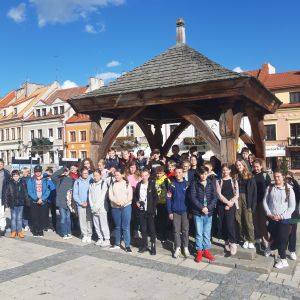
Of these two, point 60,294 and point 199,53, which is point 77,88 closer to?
point 199,53

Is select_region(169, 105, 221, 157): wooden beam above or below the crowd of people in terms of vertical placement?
above

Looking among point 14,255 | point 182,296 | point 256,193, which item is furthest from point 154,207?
point 14,255

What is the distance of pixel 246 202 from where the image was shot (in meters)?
6.38

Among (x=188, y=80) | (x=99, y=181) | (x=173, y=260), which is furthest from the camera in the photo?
(x=99, y=181)

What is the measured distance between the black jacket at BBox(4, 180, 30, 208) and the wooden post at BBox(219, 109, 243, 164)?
4756 millimetres

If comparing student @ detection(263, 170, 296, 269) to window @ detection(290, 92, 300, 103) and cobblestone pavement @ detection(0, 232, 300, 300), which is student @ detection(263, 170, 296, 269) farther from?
window @ detection(290, 92, 300, 103)

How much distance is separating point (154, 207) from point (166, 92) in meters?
2.10

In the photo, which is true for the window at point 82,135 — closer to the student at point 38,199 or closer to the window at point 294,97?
the window at point 294,97

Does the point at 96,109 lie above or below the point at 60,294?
above

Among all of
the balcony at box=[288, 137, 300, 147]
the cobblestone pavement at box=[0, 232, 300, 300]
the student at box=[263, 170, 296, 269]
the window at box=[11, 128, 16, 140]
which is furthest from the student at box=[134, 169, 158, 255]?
the window at box=[11, 128, 16, 140]

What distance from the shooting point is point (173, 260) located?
248 inches

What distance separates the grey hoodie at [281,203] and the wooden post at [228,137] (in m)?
0.88

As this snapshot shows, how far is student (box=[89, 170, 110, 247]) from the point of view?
293 inches

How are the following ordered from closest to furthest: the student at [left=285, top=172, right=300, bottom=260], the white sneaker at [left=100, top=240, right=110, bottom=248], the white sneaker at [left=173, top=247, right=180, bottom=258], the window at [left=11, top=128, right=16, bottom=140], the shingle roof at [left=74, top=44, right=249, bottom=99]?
the student at [left=285, top=172, right=300, bottom=260] → the white sneaker at [left=173, top=247, right=180, bottom=258] → the shingle roof at [left=74, top=44, right=249, bottom=99] → the white sneaker at [left=100, top=240, right=110, bottom=248] → the window at [left=11, top=128, right=16, bottom=140]
